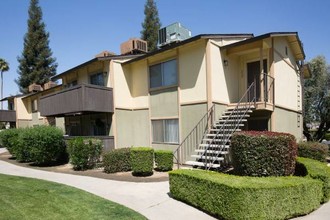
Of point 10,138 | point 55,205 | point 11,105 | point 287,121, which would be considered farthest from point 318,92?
point 11,105

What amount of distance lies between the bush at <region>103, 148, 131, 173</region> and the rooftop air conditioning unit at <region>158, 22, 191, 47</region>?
24.5 ft

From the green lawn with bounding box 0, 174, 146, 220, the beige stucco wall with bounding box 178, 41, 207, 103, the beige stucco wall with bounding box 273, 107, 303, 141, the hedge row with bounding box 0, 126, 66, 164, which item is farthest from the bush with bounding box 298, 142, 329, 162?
the hedge row with bounding box 0, 126, 66, 164

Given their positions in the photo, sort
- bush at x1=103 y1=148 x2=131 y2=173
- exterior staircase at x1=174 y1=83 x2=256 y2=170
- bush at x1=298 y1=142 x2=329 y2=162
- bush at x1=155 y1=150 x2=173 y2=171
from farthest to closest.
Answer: bush at x1=298 y1=142 x2=329 y2=162
bush at x1=103 y1=148 x2=131 y2=173
bush at x1=155 y1=150 x2=173 y2=171
exterior staircase at x1=174 y1=83 x2=256 y2=170

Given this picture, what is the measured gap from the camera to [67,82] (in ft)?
65.0

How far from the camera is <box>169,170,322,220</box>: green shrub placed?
18.1 feet

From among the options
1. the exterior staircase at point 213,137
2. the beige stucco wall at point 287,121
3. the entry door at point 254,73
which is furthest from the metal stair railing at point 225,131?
the beige stucco wall at point 287,121

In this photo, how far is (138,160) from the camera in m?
10.4

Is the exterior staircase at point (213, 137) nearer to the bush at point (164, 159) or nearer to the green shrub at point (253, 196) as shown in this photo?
the bush at point (164, 159)

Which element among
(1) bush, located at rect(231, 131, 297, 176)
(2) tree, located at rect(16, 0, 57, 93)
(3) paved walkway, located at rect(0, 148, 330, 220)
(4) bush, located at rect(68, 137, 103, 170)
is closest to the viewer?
(3) paved walkway, located at rect(0, 148, 330, 220)

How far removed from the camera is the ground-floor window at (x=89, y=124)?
15828mm

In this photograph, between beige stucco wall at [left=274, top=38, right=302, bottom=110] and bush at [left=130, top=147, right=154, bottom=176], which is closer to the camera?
bush at [left=130, top=147, right=154, bottom=176]

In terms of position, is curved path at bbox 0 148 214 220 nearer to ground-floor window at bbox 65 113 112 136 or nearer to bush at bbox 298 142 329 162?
ground-floor window at bbox 65 113 112 136

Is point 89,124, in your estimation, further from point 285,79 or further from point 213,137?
point 285,79

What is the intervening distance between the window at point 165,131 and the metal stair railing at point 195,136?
0.75 metres
